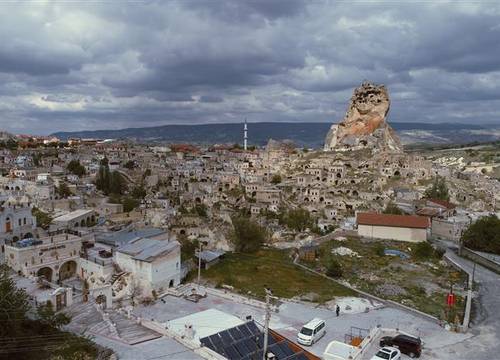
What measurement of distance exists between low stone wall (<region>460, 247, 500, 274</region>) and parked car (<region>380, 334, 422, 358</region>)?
81.3 feet

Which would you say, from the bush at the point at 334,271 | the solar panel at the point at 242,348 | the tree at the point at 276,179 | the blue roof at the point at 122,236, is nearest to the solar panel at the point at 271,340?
the solar panel at the point at 242,348

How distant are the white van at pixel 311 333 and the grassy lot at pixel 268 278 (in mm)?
6514

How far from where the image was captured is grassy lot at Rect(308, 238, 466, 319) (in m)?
31.0

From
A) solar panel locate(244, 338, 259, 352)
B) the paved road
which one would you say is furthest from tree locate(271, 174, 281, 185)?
solar panel locate(244, 338, 259, 352)

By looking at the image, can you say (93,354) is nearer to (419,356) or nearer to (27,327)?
(27,327)

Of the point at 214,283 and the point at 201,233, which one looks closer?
the point at 214,283

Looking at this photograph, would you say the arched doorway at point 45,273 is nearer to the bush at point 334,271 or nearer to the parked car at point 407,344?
the bush at point 334,271

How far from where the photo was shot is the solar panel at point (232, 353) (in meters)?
19.3

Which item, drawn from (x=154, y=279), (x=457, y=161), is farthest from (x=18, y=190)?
(x=457, y=161)

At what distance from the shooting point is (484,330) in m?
25.3

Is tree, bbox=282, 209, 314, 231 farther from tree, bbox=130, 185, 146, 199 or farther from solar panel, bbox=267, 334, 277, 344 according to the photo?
solar panel, bbox=267, 334, 277, 344

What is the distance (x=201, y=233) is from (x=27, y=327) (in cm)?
2828

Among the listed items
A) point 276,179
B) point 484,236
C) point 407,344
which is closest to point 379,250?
point 484,236

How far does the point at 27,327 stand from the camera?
20.2 metres
